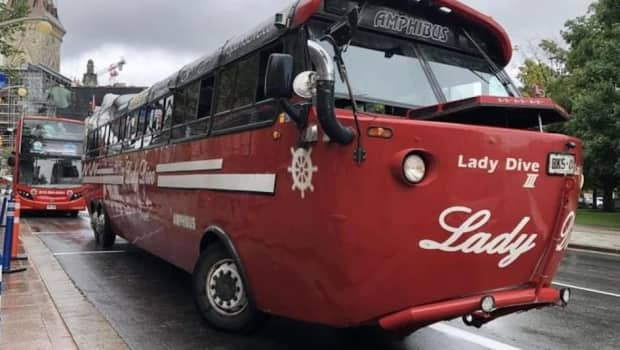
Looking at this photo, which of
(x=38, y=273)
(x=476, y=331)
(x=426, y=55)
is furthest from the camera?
(x=38, y=273)

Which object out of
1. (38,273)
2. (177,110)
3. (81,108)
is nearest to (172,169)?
(177,110)

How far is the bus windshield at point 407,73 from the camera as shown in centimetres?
473

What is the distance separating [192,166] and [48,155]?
17.1 meters

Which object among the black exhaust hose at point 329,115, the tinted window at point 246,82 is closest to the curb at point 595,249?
the tinted window at point 246,82

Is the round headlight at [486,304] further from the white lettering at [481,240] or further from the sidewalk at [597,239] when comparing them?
the sidewalk at [597,239]

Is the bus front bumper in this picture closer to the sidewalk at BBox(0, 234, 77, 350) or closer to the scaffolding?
the sidewalk at BBox(0, 234, 77, 350)

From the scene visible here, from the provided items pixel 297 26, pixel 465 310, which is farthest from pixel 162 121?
pixel 465 310

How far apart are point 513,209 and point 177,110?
4.49 metres

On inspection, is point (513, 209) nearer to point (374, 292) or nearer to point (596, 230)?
point (374, 292)

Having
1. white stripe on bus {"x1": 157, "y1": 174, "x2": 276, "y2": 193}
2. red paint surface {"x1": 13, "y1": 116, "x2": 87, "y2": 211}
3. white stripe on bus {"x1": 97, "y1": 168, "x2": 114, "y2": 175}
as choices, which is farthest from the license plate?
red paint surface {"x1": 13, "y1": 116, "x2": 87, "y2": 211}

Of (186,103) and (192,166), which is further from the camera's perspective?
(186,103)

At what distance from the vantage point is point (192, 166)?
644 centimetres

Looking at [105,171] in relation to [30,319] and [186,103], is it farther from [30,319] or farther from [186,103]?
[30,319]

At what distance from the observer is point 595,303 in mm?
7891
